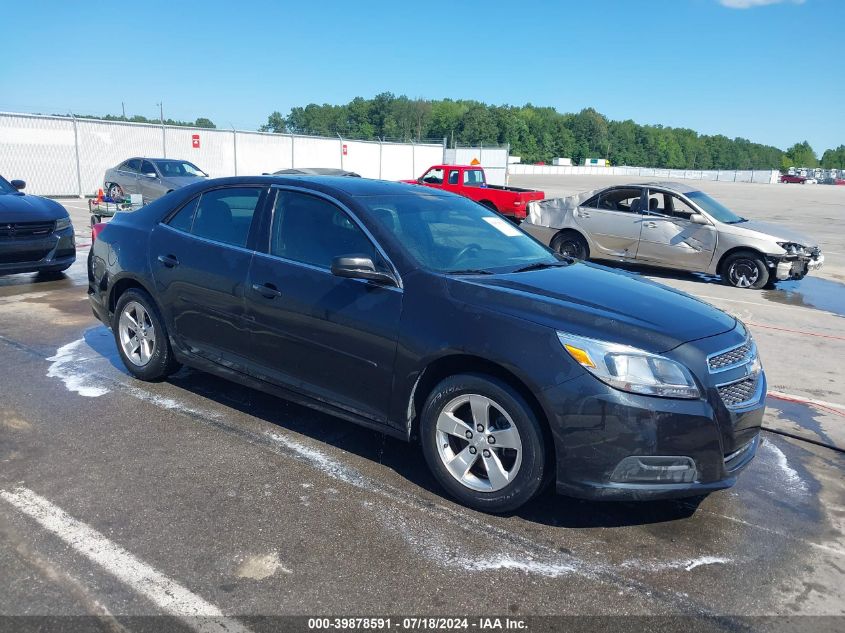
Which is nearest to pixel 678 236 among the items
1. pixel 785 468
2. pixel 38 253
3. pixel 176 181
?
pixel 785 468

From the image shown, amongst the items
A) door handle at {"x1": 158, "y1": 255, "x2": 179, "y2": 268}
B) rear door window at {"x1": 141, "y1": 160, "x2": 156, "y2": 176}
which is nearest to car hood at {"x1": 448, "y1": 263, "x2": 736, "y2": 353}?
door handle at {"x1": 158, "y1": 255, "x2": 179, "y2": 268}

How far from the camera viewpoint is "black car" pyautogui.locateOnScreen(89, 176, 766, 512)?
3.25 m

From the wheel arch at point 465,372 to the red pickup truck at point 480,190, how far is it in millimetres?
14810

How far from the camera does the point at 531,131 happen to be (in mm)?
142500

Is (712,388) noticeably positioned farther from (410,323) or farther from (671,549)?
(410,323)

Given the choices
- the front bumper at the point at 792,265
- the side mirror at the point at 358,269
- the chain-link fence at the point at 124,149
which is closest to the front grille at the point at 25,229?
the side mirror at the point at 358,269

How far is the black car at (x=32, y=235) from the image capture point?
875cm

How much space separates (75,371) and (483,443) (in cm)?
382

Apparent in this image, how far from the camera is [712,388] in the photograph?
3297 millimetres

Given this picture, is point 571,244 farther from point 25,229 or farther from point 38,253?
point 25,229

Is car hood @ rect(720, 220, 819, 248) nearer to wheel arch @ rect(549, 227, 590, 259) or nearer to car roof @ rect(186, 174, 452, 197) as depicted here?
wheel arch @ rect(549, 227, 590, 259)

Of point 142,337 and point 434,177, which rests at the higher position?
point 434,177

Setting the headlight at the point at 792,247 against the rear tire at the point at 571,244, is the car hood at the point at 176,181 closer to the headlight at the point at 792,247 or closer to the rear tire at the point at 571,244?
the rear tire at the point at 571,244

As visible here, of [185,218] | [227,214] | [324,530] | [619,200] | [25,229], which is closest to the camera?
[324,530]
